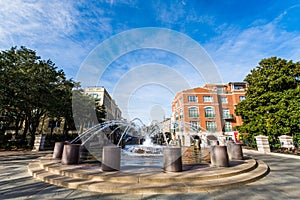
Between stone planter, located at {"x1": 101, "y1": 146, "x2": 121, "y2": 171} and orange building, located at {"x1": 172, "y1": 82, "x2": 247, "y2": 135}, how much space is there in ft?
109

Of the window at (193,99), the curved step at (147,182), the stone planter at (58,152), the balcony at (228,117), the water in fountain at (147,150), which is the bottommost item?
the curved step at (147,182)

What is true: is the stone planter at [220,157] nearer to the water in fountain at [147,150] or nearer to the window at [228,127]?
the water in fountain at [147,150]

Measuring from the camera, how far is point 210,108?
1549 inches

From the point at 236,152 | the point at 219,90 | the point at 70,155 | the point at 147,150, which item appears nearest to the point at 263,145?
the point at 236,152

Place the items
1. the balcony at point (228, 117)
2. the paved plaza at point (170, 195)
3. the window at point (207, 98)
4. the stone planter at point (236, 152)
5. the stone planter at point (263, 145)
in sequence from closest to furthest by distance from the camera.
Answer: the paved plaza at point (170, 195)
the stone planter at point (236, 152)
the stone planter at point (263, 145)
the balcony at point (228, 117)
the window at point (207, 98)

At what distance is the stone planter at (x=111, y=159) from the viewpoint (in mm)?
5957

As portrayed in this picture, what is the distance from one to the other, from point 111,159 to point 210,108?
124 ft

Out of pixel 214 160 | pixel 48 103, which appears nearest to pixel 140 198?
pixel 214 160

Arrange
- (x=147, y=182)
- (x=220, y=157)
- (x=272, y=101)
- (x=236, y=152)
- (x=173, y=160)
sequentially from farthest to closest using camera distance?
(x=272, y=101) → (x=236, y=152) → (x=220, y=157) → (x=173, y=160) → (x=147, y=182)

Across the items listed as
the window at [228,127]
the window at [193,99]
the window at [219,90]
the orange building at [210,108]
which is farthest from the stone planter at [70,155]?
the window at [219,90]

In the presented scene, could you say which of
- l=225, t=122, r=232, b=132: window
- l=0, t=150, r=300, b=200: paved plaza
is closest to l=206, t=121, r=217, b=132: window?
l=225, t=122, r=232, b=132: window

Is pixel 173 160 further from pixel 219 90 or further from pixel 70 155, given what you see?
pixel 219 90

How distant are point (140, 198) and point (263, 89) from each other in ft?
77.6

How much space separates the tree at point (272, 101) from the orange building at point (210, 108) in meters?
15.7
